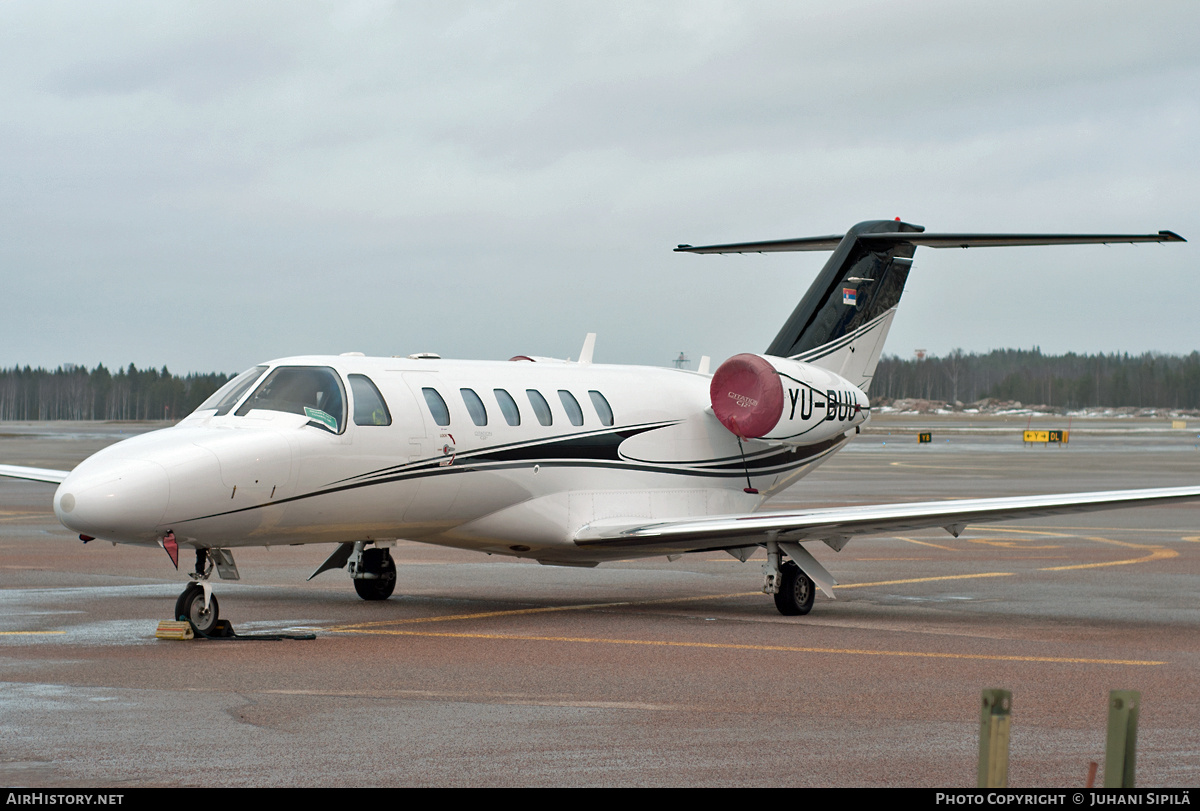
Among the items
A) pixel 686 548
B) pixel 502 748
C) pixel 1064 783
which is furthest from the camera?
pixel 686 548

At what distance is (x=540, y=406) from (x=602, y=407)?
3.47ft

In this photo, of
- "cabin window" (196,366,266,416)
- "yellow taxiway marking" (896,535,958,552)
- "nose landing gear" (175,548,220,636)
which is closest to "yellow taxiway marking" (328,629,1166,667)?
"nose landing gear" (175,548,220,636)

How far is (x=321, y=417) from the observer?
46.4 feet

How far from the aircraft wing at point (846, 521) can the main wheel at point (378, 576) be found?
7.96 ft

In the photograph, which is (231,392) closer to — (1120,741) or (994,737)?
(994,737)

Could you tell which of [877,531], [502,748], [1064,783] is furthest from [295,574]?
[1064,783]

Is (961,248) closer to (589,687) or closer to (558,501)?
(558,501)

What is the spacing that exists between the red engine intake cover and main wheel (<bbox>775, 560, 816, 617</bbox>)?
108 inches

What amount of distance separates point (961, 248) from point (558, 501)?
6961 millimetres

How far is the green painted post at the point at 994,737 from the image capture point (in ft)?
15.9

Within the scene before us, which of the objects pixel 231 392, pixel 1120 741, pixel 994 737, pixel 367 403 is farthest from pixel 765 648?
pixel 1120 741

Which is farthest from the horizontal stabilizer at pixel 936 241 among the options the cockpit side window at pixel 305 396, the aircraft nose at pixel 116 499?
the aircraft nose at pixel 116 499

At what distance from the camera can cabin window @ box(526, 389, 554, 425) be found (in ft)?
53.2

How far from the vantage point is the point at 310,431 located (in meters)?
13.9
